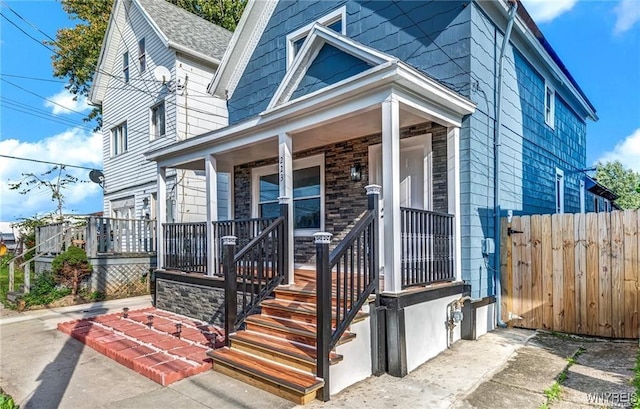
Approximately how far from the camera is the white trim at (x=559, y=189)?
9.17m

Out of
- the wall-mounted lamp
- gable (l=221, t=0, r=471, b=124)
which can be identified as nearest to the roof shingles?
gable (l=221, t=0, r=471, b=124)

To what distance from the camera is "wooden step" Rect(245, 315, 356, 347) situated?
416cm

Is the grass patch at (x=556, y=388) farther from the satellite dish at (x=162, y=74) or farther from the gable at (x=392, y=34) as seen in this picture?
the satellite dish at (x=162, y=74)

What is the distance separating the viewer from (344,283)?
399 centimetres

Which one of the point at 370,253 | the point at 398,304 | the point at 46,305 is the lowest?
the point at 46,305

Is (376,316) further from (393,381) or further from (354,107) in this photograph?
(354,107)

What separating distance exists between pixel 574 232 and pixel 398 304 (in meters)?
3.23

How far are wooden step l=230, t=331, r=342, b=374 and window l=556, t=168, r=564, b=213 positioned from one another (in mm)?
Result: 7950

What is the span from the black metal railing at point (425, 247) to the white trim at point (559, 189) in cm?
524

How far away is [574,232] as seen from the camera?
224 inches

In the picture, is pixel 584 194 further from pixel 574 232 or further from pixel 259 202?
pixel 259 202

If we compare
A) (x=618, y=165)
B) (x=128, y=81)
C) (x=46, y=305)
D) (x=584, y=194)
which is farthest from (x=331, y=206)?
(x=618, y=165)

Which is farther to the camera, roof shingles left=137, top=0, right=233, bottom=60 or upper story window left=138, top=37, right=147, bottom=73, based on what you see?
upper story window left=138, top=37, right=147, bottom=73

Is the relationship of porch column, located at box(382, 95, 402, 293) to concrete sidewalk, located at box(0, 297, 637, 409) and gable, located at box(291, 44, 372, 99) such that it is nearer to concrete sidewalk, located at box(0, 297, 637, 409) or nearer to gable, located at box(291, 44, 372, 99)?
concrete sidewalk, located at box(0, 297, 637, 409)
